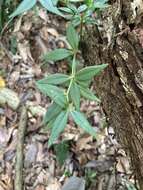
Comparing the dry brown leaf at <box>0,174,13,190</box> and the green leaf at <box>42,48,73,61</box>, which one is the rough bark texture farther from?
the dry brown leaf at <box>0,174,13,190</box>

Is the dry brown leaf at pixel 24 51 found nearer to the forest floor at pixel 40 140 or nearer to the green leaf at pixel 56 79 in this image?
the forest floor at pixel 40 140

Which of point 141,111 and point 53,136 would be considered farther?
point 141,111

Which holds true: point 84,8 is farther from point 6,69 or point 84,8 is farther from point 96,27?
point 6,69

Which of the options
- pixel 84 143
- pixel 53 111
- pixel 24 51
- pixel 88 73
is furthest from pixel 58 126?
pixel 24 51

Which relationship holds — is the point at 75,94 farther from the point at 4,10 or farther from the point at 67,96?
the point at 4,10

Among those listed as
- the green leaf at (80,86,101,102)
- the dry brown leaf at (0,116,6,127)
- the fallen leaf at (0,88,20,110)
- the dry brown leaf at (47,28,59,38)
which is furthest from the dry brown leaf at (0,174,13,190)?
the dry brown leaf at (47,28,59,38)

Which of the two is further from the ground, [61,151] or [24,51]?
[24,51]

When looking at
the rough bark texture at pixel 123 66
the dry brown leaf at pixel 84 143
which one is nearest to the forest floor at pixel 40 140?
the dry brown leaf at pixel 84 143

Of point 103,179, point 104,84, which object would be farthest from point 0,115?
point 104,84
